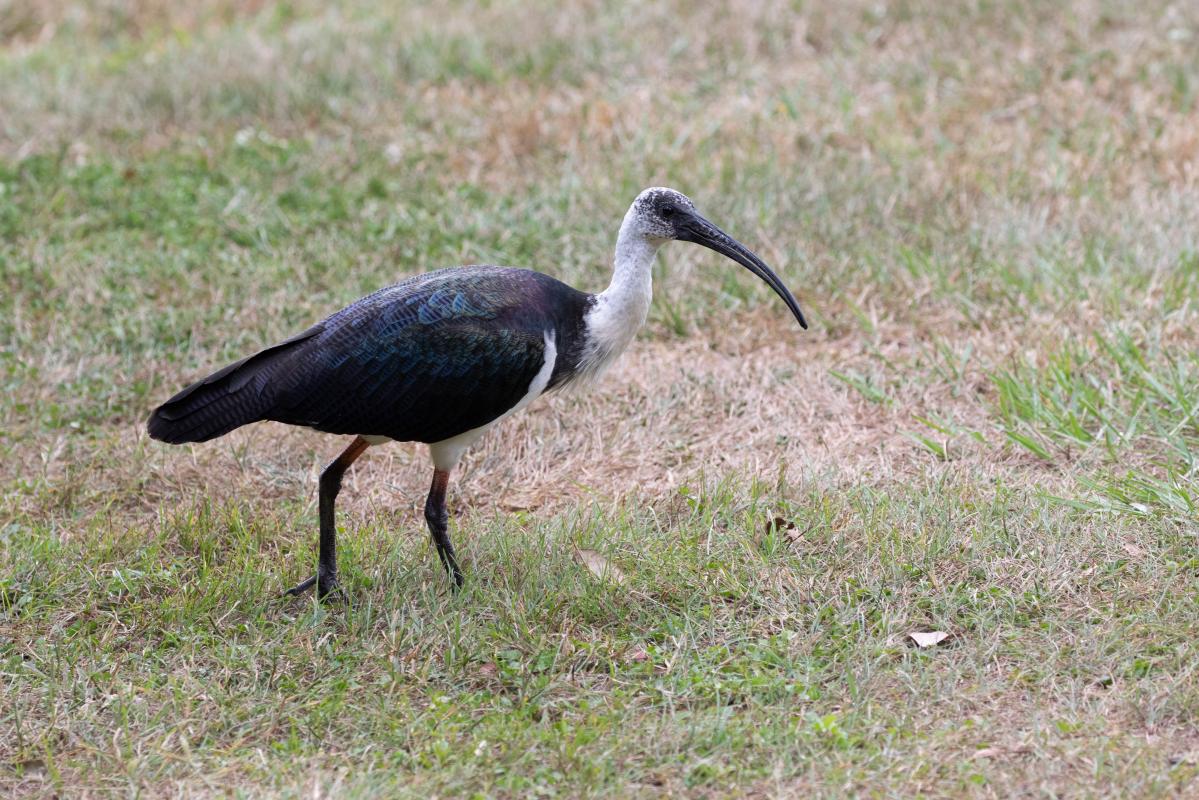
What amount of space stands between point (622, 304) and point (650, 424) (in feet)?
3.97

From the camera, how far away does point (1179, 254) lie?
6.30 meters

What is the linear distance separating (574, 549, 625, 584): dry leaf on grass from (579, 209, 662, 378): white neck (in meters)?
0.58

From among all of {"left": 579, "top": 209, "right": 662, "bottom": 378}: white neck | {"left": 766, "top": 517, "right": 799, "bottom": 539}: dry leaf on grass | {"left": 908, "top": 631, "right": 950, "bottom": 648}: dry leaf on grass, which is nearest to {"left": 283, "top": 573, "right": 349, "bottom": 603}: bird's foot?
{"left": 579, "top": 209, "right": 662, "bottom": 378}: white neck

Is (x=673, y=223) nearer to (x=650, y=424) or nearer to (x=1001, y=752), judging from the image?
(x=650, y=424)

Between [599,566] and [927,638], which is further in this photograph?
[599,566]

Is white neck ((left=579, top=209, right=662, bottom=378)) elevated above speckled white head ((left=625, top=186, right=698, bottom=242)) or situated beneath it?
situated beneath

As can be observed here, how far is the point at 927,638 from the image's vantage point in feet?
13.3

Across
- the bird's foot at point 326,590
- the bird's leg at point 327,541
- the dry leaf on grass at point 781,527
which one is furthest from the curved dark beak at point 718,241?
the bird's foot at point 326,590

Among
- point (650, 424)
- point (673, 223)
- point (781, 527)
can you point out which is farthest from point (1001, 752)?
point (650, 424)

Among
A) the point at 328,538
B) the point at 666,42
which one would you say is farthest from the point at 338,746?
the point at 666,42

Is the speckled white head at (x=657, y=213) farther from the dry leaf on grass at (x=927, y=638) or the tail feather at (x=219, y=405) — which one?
the dry leaf on grass at (x=927, y=638)

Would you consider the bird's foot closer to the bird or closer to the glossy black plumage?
the bird

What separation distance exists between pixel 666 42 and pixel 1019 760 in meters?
6.39

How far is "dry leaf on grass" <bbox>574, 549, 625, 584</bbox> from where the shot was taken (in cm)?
443
